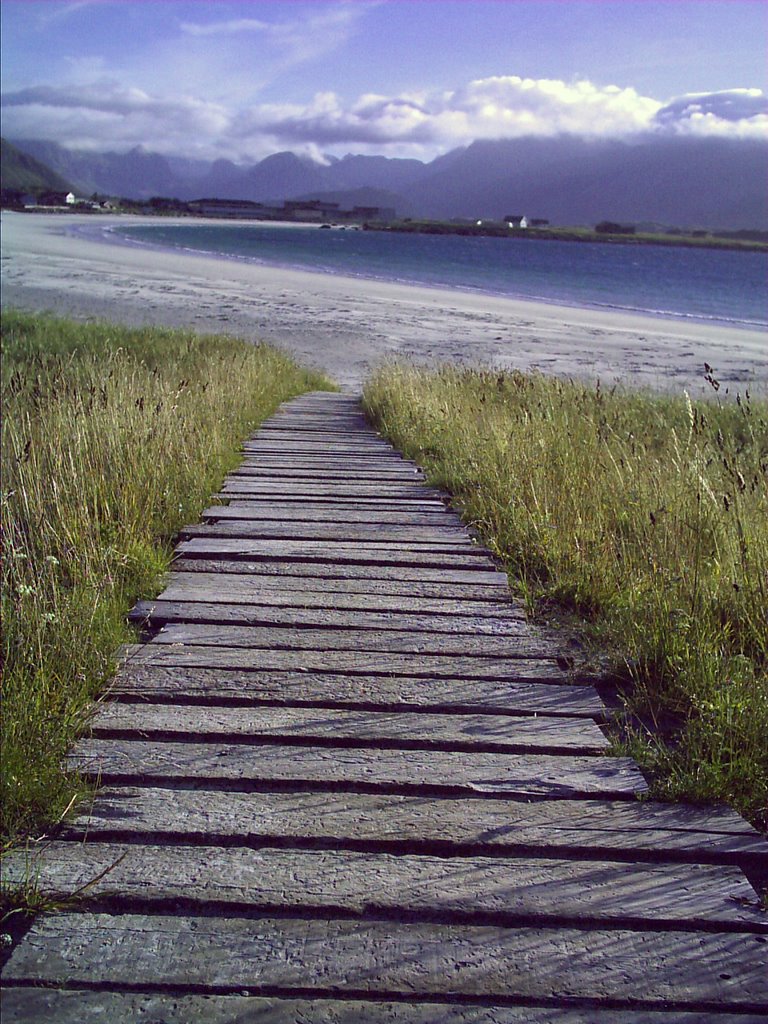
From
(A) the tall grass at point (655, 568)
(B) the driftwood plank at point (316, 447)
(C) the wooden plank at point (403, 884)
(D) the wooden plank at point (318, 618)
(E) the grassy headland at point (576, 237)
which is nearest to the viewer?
(C) the wooden plank at point (403, 884)

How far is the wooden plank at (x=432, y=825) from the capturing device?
2.10 meters

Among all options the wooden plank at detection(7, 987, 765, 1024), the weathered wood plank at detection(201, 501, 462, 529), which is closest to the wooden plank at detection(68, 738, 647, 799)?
the wooden plank at detection(7, 987, 765, 1024)

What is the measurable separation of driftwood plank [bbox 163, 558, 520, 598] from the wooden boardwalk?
27 cm

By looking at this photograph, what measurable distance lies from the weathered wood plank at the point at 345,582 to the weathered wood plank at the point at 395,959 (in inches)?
73.0

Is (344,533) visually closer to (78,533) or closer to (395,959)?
(78,533)

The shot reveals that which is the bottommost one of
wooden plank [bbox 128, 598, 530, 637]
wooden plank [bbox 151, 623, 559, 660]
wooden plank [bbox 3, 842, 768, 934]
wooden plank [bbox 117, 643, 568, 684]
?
wooden plank [bbox 3, 842, 768, 934]

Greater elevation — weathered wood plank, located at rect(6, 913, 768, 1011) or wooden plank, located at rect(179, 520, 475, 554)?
wooden plank, located at rect(179, 520, 475, 554)

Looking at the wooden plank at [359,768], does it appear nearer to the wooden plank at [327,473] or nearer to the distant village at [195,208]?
the wooden plank at [327,473]

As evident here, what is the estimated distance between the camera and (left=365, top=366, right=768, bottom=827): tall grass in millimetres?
2537

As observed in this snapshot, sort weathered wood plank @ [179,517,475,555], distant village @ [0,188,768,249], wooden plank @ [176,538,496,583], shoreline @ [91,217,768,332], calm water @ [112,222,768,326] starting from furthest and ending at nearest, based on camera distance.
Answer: distant village @ [0,188,768,249] → calm water @ [112,222,768,326] → shoreline @ [91,217,768,332] → weathered wood plank @ [179,517,475,555] → wooden plank @ [176,538,496,583]

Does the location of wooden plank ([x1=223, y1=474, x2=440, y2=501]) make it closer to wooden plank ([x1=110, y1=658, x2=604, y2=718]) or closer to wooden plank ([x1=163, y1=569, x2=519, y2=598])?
wooden plank ([x1=163, y1=569, x2=519, y2=598])

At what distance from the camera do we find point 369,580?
12.9 ft

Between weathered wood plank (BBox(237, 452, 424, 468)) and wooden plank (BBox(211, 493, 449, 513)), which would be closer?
wooden plank (BBox(211, 493, 449, 513))

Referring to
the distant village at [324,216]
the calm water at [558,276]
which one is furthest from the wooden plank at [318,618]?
the distant village at [324,216]
